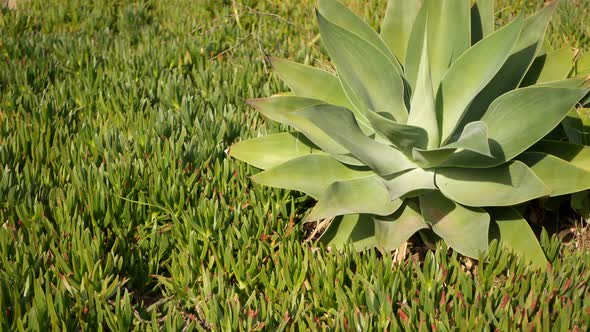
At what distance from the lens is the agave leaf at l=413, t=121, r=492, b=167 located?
6.58 ft

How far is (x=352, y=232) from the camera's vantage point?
2387 mm

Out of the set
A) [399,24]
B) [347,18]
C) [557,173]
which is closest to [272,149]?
[347,18]

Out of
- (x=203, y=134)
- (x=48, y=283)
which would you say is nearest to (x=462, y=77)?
(x=203, y=134)

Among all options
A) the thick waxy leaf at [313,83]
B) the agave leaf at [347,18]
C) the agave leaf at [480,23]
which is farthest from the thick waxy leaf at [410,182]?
the agave leaf at [480,23]

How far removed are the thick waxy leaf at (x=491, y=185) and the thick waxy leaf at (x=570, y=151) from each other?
9.6 inches

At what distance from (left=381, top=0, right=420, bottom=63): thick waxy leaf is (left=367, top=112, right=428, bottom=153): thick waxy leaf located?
0.46m

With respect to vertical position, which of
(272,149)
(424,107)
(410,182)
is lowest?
(272,149)

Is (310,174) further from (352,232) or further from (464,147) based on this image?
(464,147)

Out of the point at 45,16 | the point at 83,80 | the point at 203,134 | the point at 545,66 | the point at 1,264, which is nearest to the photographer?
the point at 1,264

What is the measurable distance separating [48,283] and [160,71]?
210 centimetres

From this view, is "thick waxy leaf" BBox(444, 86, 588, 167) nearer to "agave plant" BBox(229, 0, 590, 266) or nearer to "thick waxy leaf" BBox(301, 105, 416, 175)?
"agave plant" BBox(229, 0, 590, 266)

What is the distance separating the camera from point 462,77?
2.33 m

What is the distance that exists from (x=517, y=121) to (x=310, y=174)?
0.69 metres

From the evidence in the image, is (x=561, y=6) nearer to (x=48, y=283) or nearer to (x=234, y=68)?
(x=234, y=68)
